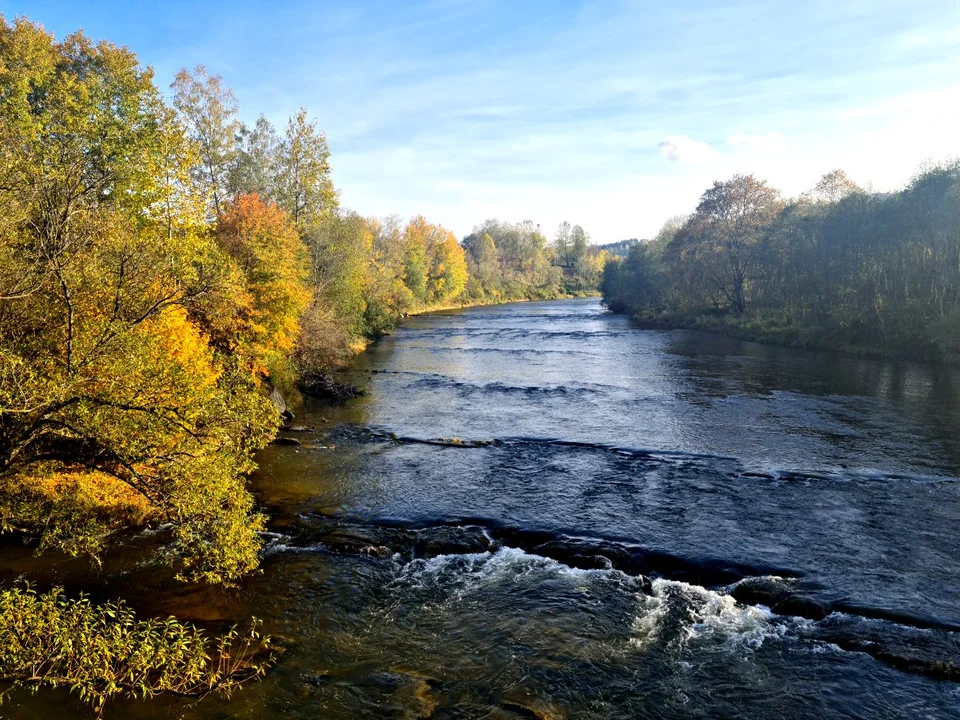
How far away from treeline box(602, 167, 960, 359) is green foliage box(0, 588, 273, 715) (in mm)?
41891

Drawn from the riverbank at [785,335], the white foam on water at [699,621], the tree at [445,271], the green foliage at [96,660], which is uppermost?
the tree at [445,271]

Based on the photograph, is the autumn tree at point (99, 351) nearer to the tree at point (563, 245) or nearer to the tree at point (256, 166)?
the tree at point (256, 166)

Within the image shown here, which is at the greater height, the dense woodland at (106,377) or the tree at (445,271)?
the tree at (445,271)

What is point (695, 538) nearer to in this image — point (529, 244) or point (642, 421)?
point (642, 421)

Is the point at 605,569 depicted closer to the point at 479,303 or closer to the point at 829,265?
the point at 829,265

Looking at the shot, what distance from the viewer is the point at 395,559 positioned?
48.5ft

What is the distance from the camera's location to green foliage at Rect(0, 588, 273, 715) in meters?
9.20

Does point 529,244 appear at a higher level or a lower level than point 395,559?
higher

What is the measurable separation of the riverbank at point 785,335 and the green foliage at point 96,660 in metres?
41.5

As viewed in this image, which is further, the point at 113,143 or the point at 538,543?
the point at 538,543

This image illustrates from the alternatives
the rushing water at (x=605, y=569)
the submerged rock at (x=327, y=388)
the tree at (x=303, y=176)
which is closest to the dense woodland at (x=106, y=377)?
the rushing water at (x=605, y=569)

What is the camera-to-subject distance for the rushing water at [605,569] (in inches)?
393

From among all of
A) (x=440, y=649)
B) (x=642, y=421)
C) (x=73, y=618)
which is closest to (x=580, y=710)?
(x=440, y=649)

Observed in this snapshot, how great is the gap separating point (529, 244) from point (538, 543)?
499 feet
